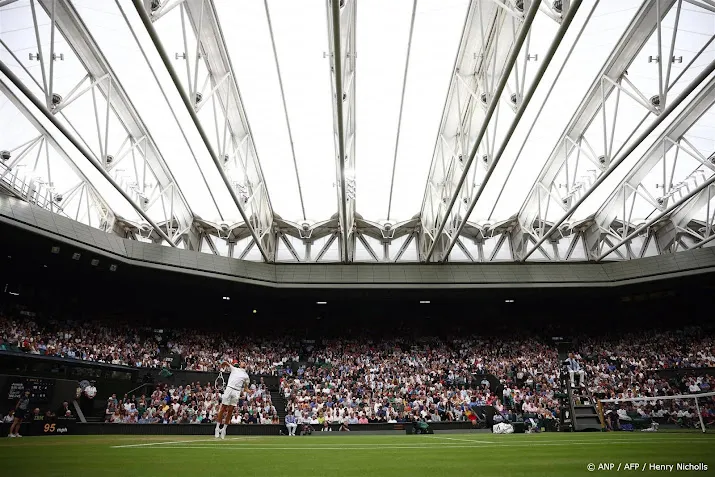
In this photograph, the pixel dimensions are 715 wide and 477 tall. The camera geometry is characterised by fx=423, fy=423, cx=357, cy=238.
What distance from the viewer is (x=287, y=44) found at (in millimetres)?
14133

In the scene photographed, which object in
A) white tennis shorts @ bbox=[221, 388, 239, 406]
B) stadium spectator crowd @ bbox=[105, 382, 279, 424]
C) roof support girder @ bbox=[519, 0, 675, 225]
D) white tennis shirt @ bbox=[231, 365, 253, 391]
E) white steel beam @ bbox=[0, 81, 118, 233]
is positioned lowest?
stadium spectator crowd @ bbox=[105, 382, 279, 424]

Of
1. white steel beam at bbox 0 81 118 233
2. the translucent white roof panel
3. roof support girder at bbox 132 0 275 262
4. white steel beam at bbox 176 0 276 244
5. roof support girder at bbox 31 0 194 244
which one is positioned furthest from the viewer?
white steel beam at bbox 0 81 118 233

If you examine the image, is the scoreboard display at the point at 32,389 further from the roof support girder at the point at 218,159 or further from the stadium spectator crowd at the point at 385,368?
the roof support girder at the point at 218,159

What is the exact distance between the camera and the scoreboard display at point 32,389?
1714 cm

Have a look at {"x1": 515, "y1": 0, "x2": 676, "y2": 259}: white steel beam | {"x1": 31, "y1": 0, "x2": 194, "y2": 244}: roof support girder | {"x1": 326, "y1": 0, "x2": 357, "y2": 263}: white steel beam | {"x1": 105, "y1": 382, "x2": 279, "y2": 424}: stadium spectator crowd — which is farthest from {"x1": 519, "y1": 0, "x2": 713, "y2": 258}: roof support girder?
{"x1": 105, "y1": 382, "x2": 279, "y2": 424}: stadium spectator crowd

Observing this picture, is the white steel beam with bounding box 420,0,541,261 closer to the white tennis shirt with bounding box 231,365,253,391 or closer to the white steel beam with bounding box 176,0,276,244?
the white steel beam with bounding box 176,0,276,244

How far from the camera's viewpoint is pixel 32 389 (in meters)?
17.5

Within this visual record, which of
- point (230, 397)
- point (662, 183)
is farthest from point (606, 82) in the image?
point (230, 397)

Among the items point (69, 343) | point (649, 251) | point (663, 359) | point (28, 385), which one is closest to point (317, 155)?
point (28, 385)

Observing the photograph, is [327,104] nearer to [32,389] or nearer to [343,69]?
[343,69]

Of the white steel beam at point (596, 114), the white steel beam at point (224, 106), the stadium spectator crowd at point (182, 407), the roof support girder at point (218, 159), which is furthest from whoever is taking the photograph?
the stadium spectator crowd at point (182, 407)

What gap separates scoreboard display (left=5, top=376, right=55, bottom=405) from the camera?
17.1 m

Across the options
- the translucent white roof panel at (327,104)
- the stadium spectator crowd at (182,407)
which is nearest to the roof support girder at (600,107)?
the translucent white roof panel at (327,104)

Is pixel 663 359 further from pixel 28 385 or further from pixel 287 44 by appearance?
pixel 28 385
